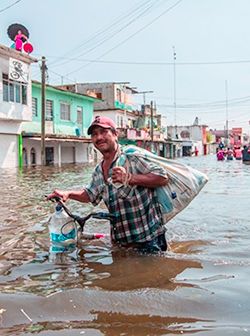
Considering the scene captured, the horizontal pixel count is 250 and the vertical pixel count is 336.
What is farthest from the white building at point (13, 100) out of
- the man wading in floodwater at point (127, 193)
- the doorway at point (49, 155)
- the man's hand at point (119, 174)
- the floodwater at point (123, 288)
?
the man's hand at point (119, 174)

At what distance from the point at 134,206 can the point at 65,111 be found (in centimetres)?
3576

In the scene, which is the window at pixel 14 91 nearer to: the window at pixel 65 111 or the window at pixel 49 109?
the window at pixel 49 109

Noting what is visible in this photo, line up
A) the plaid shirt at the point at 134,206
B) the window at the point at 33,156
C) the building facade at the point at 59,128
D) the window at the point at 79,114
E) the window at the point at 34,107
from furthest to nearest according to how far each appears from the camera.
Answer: the window at the point at 79,114 < the window at the point at 34,107 < the window at the point at 33,156 < the building facade at the point at 59,128 < the plaid shirt at the point at 134,206

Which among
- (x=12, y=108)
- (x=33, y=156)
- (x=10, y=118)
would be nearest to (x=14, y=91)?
(x=12, y=108)

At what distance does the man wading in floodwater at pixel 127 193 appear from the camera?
14.6 feet

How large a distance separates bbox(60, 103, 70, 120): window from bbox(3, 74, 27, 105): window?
7.99 meters

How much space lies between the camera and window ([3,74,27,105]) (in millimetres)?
28969

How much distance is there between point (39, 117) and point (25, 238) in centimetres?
2930

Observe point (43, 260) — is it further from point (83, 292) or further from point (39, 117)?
point (39, 117)

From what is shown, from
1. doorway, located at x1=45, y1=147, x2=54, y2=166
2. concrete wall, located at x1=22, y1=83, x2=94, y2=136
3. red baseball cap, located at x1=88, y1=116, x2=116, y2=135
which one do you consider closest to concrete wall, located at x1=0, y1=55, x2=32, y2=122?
concrete wall, located at x1=22, y1=83, x2=94, y2=136

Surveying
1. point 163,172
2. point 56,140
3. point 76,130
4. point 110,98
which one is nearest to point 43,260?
point 163,172

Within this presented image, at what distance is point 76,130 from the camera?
40.8 metres

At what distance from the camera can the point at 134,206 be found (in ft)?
15.2

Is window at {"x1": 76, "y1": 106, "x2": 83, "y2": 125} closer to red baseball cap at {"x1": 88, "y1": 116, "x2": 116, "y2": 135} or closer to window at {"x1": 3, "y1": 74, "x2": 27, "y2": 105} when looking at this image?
window at {"x1": 3, "y1": 74, "x2": 27, "y2": 105}
